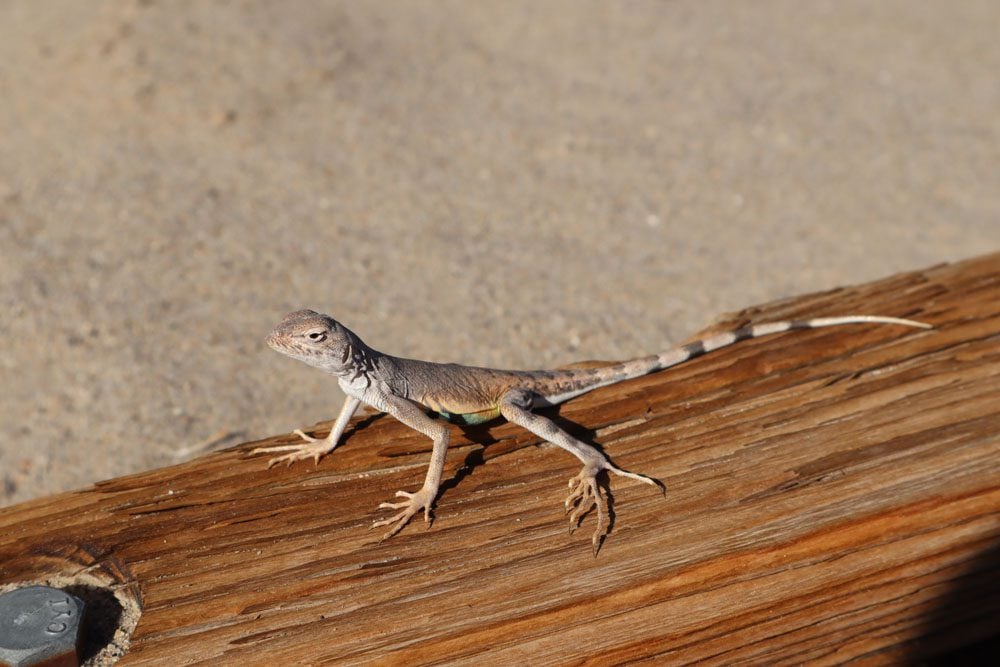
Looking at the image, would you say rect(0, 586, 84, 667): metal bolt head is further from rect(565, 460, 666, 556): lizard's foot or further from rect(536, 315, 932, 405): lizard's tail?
rect(536, 315, 932, 405): lizard's tail

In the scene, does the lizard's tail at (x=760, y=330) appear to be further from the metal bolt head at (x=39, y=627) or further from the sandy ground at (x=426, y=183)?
the metal bolt head at (x=39, y=627)

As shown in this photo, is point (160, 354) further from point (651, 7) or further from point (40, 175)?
point (651, 7)

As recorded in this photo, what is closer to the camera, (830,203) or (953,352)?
(953,352)

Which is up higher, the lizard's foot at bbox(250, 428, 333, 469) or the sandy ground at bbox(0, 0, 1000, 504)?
the sandy ground at bbox(0, 0, 1000, 504)

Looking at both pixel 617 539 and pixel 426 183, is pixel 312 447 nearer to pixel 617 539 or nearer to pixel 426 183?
Result: pixel 617 539

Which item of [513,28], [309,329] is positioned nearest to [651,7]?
[513,28]

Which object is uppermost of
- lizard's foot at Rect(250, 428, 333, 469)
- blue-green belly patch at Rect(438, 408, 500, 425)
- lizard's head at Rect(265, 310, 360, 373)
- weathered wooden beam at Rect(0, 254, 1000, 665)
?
lizard's head at Rect(265, 310, 360, 373)

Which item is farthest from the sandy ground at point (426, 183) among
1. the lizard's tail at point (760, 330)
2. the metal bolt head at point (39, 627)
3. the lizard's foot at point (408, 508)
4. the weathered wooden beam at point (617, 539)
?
the metal bolt head at point (39, 627)

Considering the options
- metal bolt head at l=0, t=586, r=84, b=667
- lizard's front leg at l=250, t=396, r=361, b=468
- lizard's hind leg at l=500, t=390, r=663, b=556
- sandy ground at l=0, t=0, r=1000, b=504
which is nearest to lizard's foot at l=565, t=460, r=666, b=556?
lizard's hind leg at l=500, t=390, r=663, b=556
